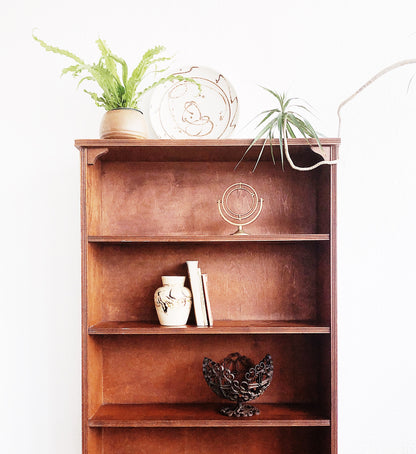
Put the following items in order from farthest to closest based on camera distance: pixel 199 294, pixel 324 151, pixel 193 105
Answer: pixel 193 105, pixel 199 294, pixel 324 151

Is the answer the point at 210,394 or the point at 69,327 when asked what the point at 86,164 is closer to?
the point at 69,327

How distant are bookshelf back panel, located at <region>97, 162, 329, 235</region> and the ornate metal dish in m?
0.55

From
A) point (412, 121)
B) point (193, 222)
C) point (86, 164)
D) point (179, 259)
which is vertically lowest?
point (179, 259)

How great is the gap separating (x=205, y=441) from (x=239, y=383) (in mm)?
422

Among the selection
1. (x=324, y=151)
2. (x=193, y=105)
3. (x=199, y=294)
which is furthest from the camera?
(x=193, y=105)

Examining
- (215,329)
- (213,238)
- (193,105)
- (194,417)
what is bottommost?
(194,417)

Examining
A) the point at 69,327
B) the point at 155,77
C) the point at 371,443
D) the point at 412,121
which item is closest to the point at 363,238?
the point at 412,121

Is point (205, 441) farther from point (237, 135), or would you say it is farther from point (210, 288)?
point (237, 135)

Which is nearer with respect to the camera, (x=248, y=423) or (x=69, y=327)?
(x=248, y=423)

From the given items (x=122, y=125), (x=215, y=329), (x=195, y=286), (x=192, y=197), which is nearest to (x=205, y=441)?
(x=215, y=329)

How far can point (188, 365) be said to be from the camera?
188 centimetres

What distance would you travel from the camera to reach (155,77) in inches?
75.7

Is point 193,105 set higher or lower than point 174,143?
higher

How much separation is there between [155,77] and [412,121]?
3.75ft
